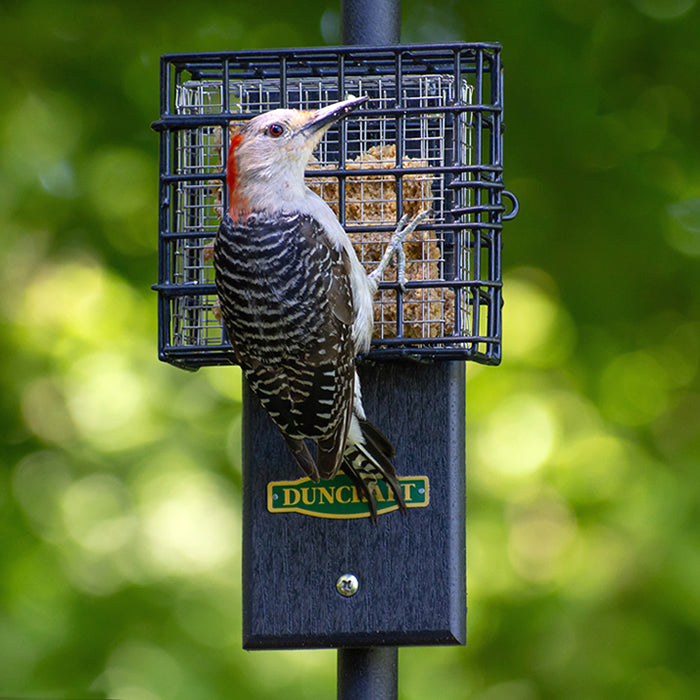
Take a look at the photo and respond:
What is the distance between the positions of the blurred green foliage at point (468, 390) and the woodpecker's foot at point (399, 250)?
66.2 inches

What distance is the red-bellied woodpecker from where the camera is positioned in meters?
3.28

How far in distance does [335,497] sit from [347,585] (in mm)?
245

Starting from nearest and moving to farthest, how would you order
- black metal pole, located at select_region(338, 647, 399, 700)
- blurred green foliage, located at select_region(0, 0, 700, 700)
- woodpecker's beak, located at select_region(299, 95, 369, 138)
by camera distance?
black metal pole, located at select_region(338, 647, 399, 700) < woodpecker's beak, located at select_region(299, 95, 369, 138) < blurred green foliage, located at select_region(0, 0, 700, 700)

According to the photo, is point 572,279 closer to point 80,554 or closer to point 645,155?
point 645,155

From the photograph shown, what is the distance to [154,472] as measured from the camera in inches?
206

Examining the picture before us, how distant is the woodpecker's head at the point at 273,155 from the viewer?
334 cm

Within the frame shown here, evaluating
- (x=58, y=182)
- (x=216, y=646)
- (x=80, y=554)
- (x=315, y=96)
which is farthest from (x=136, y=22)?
(x=216, y=646)

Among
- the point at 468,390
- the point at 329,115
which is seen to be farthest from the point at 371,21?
the point at 468,390

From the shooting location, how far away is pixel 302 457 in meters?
3.37

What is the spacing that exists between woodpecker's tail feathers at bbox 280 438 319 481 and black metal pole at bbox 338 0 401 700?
47 centimetres

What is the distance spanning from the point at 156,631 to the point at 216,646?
26 centimetres

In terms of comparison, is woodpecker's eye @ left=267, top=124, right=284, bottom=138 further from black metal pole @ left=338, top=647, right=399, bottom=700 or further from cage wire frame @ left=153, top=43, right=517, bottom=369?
black metal pole @ left=338, top=647, right=399, bottom=700

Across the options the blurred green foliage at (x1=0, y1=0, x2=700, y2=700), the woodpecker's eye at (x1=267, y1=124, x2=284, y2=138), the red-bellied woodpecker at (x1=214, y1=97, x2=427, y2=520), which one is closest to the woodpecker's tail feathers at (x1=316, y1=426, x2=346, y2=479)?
the red-bellied woodpecker at (x1=214, y1=97, x2=427, y2=520)

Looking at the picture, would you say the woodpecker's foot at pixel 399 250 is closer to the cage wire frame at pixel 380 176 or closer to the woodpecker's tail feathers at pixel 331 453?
the cage wire frame at pixel 380 176
